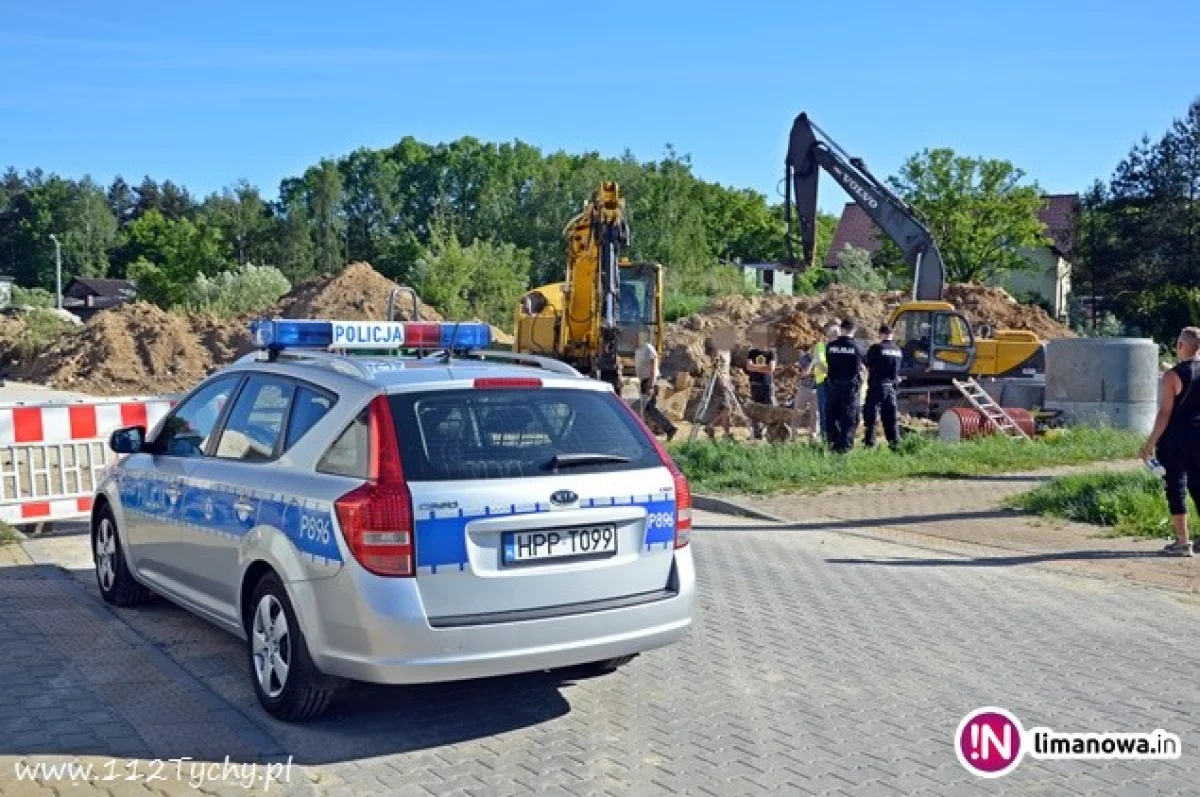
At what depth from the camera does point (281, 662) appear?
5496 millimetres

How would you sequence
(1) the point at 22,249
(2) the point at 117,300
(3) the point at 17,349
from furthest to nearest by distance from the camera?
(1) the point at 22,249, (2) the point at 117,300, (3) the point at 17,349

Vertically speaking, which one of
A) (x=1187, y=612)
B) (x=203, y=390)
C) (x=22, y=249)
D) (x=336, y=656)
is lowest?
(x=1187, y=612)

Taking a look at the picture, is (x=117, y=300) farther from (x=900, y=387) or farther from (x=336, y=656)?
(x=336, y=656)

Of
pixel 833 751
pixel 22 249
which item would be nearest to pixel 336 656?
pixel 833 751

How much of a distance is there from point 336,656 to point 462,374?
142 cm

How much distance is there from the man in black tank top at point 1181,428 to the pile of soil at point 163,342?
2849cm

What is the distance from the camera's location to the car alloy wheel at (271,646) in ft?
17.9

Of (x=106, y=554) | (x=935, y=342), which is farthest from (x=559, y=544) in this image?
(x=935, y=342)

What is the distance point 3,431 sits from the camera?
10.3m

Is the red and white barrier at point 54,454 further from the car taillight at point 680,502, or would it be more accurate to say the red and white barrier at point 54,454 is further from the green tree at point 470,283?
the green tree at point 470,283

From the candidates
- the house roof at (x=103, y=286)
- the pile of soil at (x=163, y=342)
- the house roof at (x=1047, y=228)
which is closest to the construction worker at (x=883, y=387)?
the pile of soil at (x=163, y=342)

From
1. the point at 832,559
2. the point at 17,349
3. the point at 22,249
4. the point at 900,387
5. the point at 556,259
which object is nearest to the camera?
the point at 832,559

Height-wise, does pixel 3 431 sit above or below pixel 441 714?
above

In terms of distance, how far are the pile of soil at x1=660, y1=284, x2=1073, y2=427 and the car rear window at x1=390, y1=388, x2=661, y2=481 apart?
21.0 metres
